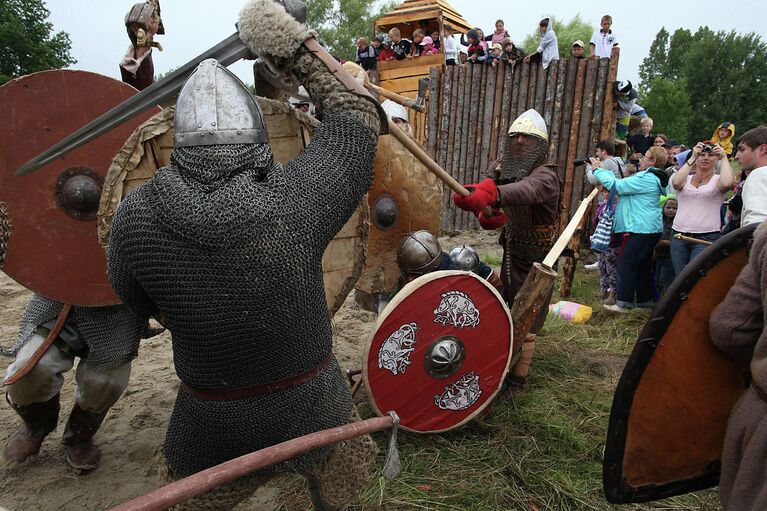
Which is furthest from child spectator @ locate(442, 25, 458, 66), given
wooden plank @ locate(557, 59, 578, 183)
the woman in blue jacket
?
the woman in blue jacket

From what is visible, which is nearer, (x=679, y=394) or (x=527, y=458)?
(x=679, y=394)

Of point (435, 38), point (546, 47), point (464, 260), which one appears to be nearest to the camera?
point (464, 260)

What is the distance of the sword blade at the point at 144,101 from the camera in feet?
5.40

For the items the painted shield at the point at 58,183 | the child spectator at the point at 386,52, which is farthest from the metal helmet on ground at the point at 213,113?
the child spectator at the point at 386,52

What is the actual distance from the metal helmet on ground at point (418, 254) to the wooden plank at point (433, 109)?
6.21 meters

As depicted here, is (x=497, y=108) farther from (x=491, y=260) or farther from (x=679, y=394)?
(x=679, y=394)

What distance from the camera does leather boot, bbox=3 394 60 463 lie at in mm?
2650

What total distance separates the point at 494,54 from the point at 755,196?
6.06 m

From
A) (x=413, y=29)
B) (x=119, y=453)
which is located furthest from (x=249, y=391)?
(x=413, y=29)

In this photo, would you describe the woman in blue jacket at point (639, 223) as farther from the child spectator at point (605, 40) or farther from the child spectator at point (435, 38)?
the child spectator at point (435, 38)

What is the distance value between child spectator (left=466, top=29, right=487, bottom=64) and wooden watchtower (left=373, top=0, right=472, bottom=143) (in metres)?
0.61

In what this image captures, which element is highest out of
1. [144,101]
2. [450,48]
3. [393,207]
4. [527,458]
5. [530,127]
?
[450,48]

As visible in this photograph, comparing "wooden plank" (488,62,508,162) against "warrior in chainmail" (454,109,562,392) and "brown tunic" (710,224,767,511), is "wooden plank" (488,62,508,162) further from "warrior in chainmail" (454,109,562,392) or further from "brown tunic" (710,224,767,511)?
"brown tunic" (710,224,767,511)

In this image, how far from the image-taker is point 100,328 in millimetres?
2342
